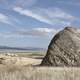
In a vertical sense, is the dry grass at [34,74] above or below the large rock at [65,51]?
below

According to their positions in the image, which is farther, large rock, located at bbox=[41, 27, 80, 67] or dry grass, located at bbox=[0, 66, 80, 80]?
large rock, located at bbox=[41, 27, 80, 67]

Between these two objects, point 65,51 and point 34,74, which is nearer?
point 34,74

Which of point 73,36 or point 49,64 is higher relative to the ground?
point 73,36

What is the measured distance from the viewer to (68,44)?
60.1ft

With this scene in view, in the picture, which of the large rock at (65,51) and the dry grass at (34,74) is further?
the large rock at (65,51)

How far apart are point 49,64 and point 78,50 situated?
1745 mm

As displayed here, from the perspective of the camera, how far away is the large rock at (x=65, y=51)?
18109 mm

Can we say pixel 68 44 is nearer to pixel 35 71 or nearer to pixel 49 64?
pixel 49 64

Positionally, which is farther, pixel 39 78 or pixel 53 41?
pixel 53 41

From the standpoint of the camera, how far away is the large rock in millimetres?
18109

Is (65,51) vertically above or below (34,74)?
above

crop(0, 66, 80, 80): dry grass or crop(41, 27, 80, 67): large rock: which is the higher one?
crop(41, 27, 80, 67): large rock

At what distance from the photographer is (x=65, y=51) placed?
18.3m

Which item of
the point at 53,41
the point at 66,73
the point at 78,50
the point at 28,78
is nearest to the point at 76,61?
the point at 78,50
